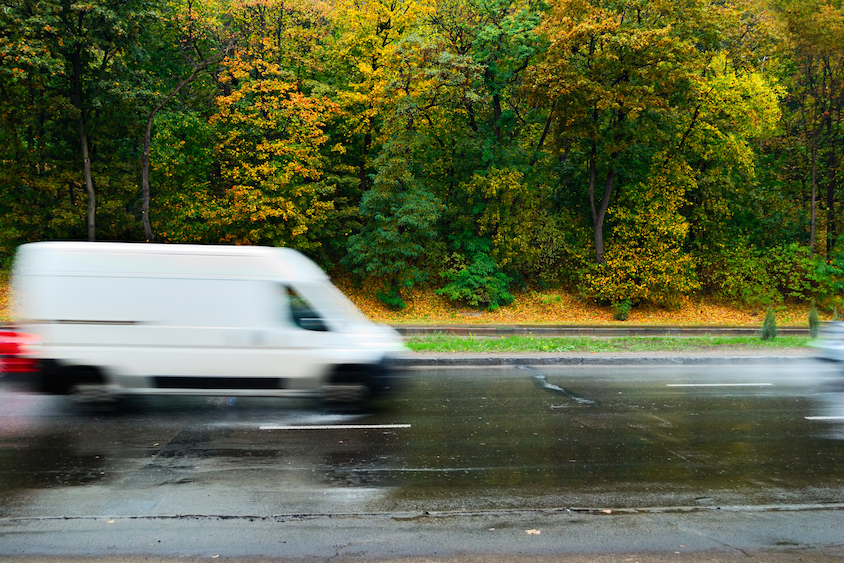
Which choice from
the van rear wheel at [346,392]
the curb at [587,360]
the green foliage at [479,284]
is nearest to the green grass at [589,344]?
the curb at [587,360]

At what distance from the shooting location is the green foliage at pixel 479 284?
103 feet

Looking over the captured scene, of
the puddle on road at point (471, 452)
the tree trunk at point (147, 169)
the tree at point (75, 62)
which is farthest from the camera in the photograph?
the tree trunk at point (147, 169)

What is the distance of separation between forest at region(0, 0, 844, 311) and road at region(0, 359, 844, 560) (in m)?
21.2

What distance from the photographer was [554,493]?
6.18 meters

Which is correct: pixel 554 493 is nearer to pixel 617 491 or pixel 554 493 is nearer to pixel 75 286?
pixel 617 491

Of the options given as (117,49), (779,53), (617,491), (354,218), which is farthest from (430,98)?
(617,491)

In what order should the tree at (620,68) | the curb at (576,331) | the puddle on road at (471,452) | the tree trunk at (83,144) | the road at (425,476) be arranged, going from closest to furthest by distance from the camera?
the road at (425,476)
the puddle on road at (471,452)
the curb at (576,331)
the tree at (620,68)
the tree trunk at (83,144)

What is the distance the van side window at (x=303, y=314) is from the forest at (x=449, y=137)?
21.2 metres

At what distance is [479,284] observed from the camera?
31.5 metres

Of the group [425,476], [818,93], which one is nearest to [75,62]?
[425,476]

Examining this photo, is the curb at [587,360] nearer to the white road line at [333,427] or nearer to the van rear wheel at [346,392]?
the van rear wheel at [346,392]

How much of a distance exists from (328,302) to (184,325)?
2.03m

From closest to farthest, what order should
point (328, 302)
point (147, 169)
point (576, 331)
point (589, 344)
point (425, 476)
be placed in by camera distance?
1. point (425, 476)
2. point (328, 302)
3. point (589, 344)
4. point (576, 331)
5. point (147, 169)

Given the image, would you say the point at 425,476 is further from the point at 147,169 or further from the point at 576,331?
the point at 147,169
